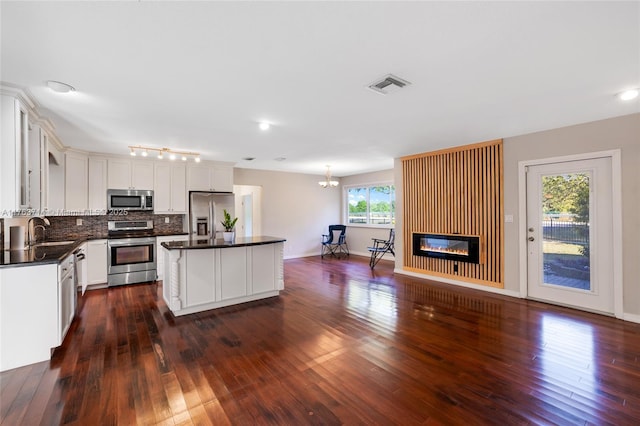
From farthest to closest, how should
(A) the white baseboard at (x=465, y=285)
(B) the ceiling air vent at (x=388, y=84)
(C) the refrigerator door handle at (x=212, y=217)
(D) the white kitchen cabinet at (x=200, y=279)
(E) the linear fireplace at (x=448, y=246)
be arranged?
(C) the refrigerator door handle at (x=212, y=217), (E) the linear fireplace at (x=448, y=246), (A) the white baseboard at (x=465, y=285), (D) the white kitchen cabinet at (x=200, y=279), (B) the ceiling air vent at (x=388, y=84)

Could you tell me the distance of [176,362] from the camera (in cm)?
255

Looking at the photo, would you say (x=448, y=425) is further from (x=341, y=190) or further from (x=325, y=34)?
(x=341, y=190)

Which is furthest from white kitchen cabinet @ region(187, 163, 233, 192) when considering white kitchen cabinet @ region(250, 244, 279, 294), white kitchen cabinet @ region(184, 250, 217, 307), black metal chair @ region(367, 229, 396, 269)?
black metal chair @ region(367, 229, 396, 269)

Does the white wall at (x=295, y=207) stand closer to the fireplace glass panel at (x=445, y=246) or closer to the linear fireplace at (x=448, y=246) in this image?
the linear fireplace at (x=448, y=246)

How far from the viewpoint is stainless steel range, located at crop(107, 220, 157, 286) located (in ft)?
16.8

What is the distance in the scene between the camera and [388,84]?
257 cm

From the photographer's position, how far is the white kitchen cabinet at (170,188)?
5.86 metres

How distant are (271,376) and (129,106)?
305 cm

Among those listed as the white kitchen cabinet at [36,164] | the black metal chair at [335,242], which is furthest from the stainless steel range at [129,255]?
the black metal chair at [335,242]

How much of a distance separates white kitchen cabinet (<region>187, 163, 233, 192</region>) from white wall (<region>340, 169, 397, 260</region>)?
3.84 meters

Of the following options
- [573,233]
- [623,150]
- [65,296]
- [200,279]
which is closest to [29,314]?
[65,296]

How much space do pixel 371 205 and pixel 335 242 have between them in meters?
1.56

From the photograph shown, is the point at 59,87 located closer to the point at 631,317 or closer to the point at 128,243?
the point at 128,243

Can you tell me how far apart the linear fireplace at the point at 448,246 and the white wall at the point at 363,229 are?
2078 millimetres
